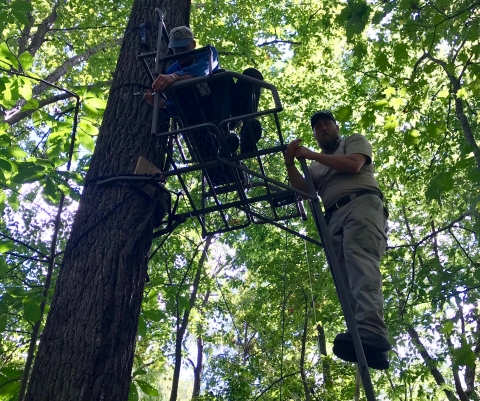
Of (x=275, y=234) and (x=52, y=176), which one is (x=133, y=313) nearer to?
(x=52, y=176)

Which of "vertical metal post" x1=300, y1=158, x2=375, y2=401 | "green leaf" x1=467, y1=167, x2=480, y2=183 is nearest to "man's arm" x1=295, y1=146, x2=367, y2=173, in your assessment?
"vertical metal post" x1=300, y1=158, x2=375, y2=401

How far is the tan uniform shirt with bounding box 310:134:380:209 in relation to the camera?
3.07m

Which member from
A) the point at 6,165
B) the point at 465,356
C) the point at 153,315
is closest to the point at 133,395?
the point at 153,315

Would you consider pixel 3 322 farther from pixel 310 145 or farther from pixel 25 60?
pixel 310 145

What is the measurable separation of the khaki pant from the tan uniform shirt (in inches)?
3.7

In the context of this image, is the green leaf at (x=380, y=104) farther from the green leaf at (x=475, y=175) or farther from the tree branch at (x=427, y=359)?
the tree branch at (x=427, y=359)

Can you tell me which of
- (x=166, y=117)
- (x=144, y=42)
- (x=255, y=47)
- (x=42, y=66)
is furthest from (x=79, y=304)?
(x=42, y=66)

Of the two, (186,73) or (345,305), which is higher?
(186,73)

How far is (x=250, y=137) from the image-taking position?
9.59 ft

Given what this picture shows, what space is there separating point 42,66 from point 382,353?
14166 mm

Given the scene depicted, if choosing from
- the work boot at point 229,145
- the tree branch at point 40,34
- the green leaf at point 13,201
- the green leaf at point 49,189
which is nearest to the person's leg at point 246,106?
the work boot at point 229,145

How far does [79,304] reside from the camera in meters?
2.39

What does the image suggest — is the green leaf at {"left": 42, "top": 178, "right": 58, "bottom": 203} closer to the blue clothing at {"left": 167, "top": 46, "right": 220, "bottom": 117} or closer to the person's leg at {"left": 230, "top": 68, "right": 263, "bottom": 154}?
the blue clothing at {"left": 167, "top": 46, "right": 220, "bottom": 117}

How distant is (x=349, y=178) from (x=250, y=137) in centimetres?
73
